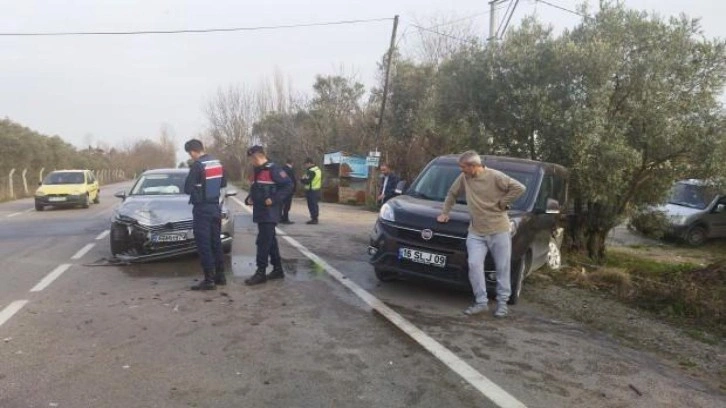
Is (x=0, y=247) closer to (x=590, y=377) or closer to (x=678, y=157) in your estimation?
(x=590, y=377)

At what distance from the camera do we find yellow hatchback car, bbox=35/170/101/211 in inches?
856

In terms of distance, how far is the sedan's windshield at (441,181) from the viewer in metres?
8.00

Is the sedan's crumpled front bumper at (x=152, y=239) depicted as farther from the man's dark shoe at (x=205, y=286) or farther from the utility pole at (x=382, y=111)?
the utility pole at (x=382, y=111)

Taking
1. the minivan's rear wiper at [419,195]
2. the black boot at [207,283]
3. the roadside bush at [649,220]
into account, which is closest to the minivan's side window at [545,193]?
the minivan's rear wiper at [419,195]

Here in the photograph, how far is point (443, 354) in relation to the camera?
507 centimetres

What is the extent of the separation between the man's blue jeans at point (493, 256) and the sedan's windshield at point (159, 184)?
570 cm

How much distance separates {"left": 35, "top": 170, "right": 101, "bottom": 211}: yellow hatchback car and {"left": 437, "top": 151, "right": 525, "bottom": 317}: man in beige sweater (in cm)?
1929

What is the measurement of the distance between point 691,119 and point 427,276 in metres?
6.19

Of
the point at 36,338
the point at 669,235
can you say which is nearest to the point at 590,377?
the point at 36,338

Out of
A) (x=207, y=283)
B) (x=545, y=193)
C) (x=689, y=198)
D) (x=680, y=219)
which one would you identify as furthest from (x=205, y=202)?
(x=689, y=198)

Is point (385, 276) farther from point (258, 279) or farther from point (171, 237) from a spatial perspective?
point (171, 237)

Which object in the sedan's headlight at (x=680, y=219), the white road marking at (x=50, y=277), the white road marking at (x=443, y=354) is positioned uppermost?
the white road marking at (x=50, y=277)

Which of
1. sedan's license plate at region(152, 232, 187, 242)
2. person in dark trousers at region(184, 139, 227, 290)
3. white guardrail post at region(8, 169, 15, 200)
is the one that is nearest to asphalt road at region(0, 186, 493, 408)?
person in dark trousers at region(184, 139, 227, 290)

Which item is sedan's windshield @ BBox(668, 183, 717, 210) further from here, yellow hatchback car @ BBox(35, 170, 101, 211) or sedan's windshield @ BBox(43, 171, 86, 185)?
sedan's windshield @ BBox(43, 171, 86, 185)
